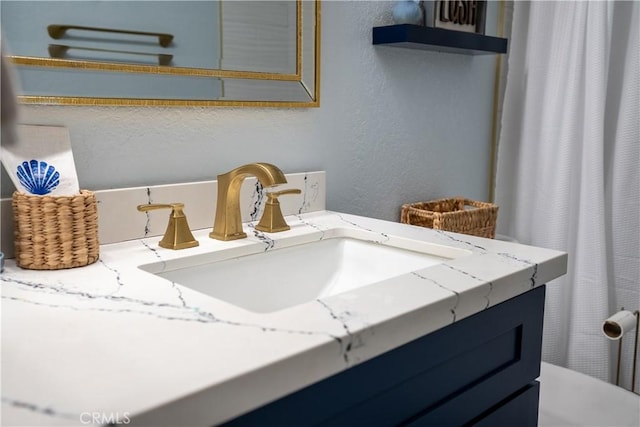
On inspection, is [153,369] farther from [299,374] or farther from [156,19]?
[156,19]

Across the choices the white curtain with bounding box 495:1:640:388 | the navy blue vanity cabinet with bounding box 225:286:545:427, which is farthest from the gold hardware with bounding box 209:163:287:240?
the white curtain with bounding box 495:1:640:388

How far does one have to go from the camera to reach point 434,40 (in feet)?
5.05

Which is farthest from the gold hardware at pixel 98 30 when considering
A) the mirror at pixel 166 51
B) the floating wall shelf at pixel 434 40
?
the floating wall shelf at pixel 434 40

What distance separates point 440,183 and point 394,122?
298 mm

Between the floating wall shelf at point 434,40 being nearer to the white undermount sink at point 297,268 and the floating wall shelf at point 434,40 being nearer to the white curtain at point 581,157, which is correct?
the white curtain at point 581,157

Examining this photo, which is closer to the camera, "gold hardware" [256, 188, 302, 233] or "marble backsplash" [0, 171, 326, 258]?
"marble backsplash" [0, 171, 326, 258]

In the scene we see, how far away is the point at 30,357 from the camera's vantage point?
591 millimetres

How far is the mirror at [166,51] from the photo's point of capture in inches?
38.2

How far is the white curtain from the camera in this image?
5.61 ft

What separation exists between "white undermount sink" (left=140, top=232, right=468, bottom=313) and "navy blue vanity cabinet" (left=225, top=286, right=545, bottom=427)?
166 mm

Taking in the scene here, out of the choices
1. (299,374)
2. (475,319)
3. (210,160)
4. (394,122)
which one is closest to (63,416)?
(299,374)

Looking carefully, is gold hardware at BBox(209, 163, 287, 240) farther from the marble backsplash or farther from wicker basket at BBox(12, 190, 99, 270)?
wicker basket at BBox(12, 190, 99, 270)

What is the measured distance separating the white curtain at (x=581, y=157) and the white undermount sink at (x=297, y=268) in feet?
2.90

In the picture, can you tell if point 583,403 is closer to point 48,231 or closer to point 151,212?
point 151,212
